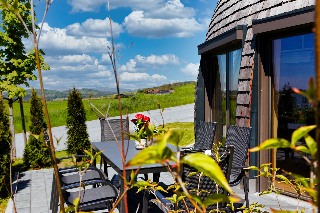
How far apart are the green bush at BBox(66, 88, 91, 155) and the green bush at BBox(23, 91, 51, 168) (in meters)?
0.68

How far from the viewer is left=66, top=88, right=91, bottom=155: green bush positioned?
6.55 m

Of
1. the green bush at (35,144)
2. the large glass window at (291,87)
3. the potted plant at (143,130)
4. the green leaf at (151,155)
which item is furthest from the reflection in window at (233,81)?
the green leaf at (151,155)

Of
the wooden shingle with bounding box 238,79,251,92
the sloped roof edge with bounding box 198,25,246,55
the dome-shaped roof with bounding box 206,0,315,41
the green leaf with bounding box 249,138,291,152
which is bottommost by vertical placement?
the green leaf with bounding box 249,138,291,152

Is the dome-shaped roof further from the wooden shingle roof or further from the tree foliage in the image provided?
the tree foliage

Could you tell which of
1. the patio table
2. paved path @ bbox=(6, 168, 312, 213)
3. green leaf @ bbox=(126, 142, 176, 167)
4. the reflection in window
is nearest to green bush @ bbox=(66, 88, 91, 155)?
paved path @ bbox=(6, 168, 312, 213)

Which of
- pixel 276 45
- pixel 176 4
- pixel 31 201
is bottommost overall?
pixel 31 201

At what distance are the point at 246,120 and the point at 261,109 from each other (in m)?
0.27

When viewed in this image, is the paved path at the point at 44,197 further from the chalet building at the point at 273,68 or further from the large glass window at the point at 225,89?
the large glass window at the point at 225,89

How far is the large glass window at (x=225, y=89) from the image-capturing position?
16.3 ft

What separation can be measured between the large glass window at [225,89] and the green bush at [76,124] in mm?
3256

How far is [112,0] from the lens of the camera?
934 mm

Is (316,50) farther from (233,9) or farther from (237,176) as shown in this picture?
(233,9)

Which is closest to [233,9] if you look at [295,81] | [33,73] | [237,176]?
[295,81]

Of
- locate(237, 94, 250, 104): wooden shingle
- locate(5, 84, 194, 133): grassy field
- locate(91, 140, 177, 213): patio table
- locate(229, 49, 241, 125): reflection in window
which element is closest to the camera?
locate(91, 140, 177, 213): patio table
